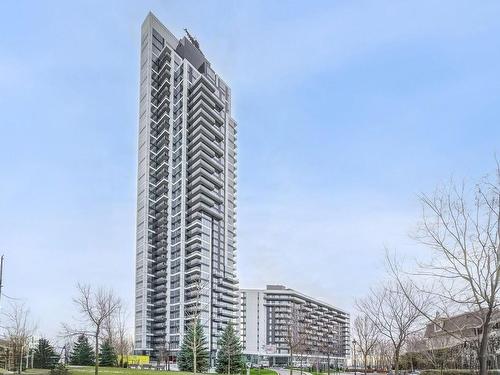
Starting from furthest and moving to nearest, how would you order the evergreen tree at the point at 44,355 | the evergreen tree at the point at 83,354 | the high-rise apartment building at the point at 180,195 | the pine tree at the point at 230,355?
the high-rise apartment building at the point at 180,195
the evergreen tree at the point at 83,354
the pine tree at the point at 230,355
the evergreen tree at the point at 44,355

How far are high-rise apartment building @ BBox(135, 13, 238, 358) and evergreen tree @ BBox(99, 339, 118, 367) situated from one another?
5998 centimetres

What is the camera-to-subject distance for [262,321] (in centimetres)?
19262

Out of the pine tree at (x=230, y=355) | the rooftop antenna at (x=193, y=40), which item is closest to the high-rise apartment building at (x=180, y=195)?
the rooftop antenna at (x=193, y=40)

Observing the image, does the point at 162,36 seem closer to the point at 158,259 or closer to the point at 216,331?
the point at 158,259

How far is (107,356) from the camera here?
66.9 meters

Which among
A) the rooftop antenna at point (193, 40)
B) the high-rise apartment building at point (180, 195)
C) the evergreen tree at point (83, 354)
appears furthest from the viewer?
the rooftop antenna at point (193, 40)

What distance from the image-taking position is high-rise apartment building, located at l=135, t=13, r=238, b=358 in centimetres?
13875

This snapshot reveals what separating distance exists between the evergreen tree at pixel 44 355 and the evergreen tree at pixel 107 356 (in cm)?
582

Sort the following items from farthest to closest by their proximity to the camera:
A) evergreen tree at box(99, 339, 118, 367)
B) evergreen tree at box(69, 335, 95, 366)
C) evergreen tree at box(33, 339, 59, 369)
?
evergreen tree at box(69, 335, 95, 366), evergreen tree at box(99, 339, 118, 367), evergreen tree at box(33, 339, 59, 369)

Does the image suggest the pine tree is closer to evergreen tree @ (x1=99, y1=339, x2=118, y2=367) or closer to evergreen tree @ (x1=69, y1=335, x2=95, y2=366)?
evergreen tree @ (x1=99, y1=339, x2=118, y2=367)

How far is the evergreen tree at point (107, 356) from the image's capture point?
66.5 metres

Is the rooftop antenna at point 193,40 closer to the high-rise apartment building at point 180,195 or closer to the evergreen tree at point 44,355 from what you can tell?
the high-rise apartment building at point 180,195

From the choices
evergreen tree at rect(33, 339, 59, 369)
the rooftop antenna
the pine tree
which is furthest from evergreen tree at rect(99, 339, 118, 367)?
the rooftop antenna

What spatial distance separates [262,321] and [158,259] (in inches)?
2483
